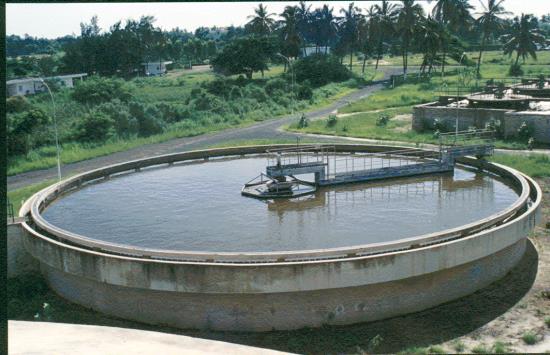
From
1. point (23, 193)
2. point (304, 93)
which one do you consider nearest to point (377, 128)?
point (304, 93)

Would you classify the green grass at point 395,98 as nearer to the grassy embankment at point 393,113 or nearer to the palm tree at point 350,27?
the grassy embankment at point 393,113

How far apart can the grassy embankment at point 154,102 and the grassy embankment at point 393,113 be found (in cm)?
536

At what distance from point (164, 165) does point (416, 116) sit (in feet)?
65.8

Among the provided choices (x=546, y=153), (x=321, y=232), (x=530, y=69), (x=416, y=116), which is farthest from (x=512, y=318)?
(x=530, y=69)

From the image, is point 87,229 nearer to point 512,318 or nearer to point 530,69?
point 512,318

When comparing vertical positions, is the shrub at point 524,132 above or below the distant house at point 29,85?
below

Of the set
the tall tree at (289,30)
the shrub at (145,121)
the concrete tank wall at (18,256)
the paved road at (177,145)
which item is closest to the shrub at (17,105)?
the shrub at (145,121)

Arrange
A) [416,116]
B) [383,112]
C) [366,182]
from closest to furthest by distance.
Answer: [366,182]
[416,116]
[383,112]

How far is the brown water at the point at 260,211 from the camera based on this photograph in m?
16.6

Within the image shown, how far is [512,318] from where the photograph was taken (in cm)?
1473

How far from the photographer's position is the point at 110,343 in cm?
702

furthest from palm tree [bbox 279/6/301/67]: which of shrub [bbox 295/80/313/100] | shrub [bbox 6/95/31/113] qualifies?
shrub [bbox 6/95/31/113]

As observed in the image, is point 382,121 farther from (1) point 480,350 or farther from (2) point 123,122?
(1) point 480,350

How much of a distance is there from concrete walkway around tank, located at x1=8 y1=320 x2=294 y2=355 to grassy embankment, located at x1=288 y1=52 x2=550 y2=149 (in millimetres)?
30480
